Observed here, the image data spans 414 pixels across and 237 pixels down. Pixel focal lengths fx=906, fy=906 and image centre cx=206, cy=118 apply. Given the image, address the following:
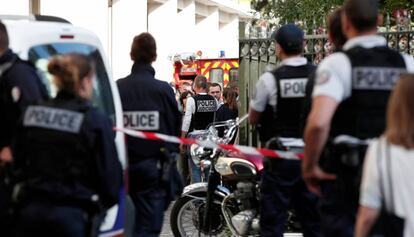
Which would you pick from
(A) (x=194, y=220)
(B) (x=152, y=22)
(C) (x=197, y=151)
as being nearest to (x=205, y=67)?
(B) (x=152, y=22)

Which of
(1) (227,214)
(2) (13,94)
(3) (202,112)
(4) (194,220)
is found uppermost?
(2) (13,94)

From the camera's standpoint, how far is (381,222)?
4238mm

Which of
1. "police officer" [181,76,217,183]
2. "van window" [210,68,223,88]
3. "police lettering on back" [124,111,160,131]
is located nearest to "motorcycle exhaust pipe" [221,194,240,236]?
"police lettering on back" [124,111,160,131]

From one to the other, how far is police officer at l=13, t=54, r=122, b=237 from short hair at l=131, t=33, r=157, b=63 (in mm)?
2096

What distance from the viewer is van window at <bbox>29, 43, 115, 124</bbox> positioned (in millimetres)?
5930

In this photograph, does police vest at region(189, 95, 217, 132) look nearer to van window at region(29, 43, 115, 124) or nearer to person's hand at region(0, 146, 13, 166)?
van window at region(29, 43, 115, 124)

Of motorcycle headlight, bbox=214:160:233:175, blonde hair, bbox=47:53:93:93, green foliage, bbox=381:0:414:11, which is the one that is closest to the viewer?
blonde hair, bbox=47:53:93:93

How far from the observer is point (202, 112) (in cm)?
1191

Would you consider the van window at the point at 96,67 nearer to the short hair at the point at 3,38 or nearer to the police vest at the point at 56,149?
the short hair at the point at 3,38

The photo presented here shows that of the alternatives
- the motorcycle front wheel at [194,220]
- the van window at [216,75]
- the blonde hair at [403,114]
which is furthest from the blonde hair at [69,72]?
the van window at [216,75]

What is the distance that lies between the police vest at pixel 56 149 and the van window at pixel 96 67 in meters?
1.11

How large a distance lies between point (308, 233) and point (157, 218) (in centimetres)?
116

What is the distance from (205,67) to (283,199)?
1780 cm

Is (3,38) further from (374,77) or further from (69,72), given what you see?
(374,77)
